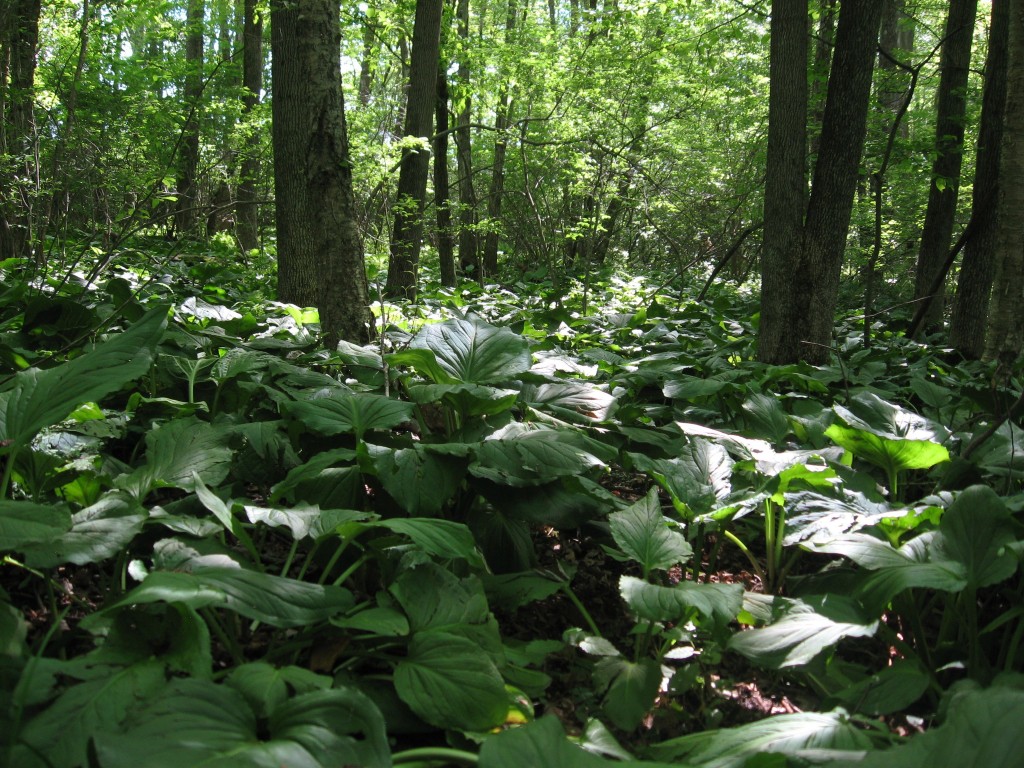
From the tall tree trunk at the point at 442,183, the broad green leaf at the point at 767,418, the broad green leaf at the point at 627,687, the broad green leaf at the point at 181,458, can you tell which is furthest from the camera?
the tall tree trunk at the point at 442,183

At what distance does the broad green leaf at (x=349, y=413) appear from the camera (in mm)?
2295

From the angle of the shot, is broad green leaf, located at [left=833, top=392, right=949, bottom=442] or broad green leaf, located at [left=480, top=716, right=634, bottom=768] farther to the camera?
broad green leaf, located at [left=833, top=392, right=949, bottom=442]

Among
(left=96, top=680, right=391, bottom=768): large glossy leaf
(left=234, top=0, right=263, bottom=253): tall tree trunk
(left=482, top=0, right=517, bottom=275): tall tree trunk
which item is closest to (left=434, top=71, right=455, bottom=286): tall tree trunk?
(left=482, top=0, right=517, bottom=275): tall tree trunk

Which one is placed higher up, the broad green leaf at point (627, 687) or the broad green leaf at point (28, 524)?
the broad green leaf at point (28, 524)

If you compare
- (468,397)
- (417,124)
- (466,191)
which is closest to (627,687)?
(468,397)

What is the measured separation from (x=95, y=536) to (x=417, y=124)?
861cm

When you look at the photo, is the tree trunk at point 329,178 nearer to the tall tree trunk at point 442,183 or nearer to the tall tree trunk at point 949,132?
the tall tree trunk at point 949,132

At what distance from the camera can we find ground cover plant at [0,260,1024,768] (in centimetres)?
130

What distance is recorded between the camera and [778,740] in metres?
1.37

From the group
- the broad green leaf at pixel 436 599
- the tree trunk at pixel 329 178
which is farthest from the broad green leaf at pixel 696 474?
the tree trunk at pixel 329 178

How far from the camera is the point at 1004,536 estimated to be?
1796 mm

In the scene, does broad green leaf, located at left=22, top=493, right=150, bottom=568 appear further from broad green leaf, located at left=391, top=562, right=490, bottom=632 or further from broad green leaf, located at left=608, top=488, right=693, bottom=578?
broad green leaf, located at left=608, top=488, right=693, bottom=578

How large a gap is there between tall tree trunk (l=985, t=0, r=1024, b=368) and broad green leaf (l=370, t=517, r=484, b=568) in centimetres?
279

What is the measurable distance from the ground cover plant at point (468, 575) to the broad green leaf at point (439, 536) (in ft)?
0.04
